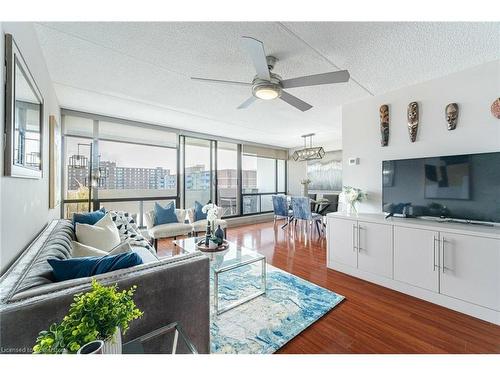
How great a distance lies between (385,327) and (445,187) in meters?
1.58

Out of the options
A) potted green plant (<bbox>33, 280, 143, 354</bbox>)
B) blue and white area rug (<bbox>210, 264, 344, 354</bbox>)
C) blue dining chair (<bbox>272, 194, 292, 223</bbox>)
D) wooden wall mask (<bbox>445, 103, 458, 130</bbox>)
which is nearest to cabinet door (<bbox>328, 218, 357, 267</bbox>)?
blue and white area rug (<bbox>210, 264, 344, 354</bbox>)

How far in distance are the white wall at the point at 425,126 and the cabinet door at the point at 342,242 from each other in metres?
0.54

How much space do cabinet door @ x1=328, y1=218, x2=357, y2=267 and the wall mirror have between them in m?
3.03

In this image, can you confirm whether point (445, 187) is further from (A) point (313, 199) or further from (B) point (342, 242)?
(A) point (313, 199)

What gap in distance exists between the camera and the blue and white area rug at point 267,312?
158 cm

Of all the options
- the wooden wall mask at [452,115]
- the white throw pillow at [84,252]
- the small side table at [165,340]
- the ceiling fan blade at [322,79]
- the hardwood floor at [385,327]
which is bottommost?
the hardwood floor at [385,327]

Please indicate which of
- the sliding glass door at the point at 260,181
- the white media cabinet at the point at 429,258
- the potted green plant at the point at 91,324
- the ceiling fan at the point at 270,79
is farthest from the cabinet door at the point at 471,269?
the sliding glass door at the point at 260,181

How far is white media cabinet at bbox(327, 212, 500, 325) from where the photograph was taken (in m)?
1.82

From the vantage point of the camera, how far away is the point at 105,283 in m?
1.01

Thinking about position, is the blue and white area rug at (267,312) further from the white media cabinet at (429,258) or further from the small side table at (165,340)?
the white media cabinet at (429,258)

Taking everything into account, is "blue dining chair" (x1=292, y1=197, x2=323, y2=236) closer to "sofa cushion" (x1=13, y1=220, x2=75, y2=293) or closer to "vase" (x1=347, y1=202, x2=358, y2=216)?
"vase" (x1=347, y1=202, x2=358, y2=216)

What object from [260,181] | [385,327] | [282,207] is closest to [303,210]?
[282,207]

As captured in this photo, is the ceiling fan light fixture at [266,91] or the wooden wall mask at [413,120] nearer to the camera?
the ceiling fan light fixture at [266,91]
